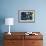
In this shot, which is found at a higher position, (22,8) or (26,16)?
(22,8)

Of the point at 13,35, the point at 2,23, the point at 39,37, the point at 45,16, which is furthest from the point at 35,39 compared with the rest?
the point at 2,23

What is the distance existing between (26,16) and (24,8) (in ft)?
0.95

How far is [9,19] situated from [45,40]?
1.51 metres

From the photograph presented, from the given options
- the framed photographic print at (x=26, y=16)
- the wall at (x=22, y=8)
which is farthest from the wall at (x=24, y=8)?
the framed photographic print at (x=26, y=16)

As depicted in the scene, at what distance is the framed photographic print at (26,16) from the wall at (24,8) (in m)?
0.11

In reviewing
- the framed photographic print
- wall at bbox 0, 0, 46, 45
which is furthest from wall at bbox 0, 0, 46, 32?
the framed photographic print

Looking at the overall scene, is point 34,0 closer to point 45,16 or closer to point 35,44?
point 45,16

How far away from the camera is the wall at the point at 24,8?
4664 mm

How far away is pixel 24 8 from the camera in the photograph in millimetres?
4672

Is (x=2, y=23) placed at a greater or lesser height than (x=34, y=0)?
lesser

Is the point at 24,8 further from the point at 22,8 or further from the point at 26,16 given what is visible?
the point at 26,16

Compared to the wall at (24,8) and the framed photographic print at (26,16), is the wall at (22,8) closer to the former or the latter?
the wall at (24,8)

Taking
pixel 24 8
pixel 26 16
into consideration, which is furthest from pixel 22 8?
pixel 26 16

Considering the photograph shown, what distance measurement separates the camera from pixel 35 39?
412 cm
